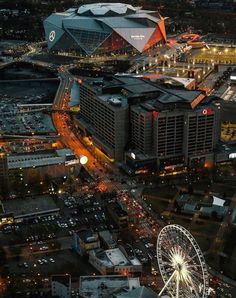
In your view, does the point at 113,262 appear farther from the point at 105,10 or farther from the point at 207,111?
the point at 105,10

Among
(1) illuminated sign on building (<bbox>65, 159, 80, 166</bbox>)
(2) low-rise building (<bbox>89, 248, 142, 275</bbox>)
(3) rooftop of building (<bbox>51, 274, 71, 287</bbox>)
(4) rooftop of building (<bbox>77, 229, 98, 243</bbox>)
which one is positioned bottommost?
(2) low-rise building (<bbox>89, 248, 142, 275</bbox>)

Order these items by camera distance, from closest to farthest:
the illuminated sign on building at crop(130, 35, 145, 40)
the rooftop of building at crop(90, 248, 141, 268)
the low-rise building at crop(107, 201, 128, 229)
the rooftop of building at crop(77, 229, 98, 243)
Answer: the rooftop of building at crop(90, 248, 141, 268)
the rooftop of building at crop(77, 229, 98, 243)
the low-rise building at crop(107, 201, 128, 229)
the illuminated sign on building at crop(130, 35, 145, 40)

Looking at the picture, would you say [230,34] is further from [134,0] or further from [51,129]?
[51,129]

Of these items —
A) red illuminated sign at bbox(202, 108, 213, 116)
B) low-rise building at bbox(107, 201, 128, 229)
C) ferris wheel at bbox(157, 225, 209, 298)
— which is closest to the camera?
ferris wheel at bbox(157, 225, 209, 298)

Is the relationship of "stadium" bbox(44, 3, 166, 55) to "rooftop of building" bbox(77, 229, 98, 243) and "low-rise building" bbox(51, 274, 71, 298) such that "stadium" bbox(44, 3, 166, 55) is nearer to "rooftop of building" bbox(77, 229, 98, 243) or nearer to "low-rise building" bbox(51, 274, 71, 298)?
"rooftop of building" bbox(77, 229, 98, 243)

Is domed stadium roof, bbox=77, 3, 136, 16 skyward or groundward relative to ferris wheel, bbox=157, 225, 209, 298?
skyward

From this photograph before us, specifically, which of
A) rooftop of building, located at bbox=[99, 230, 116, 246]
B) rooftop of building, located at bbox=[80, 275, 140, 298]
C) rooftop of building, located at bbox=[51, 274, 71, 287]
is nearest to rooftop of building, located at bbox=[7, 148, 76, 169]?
rooftop of building, located at bbox=[99, 230, 116, 246]

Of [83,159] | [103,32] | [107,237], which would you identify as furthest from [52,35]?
[107,237]
